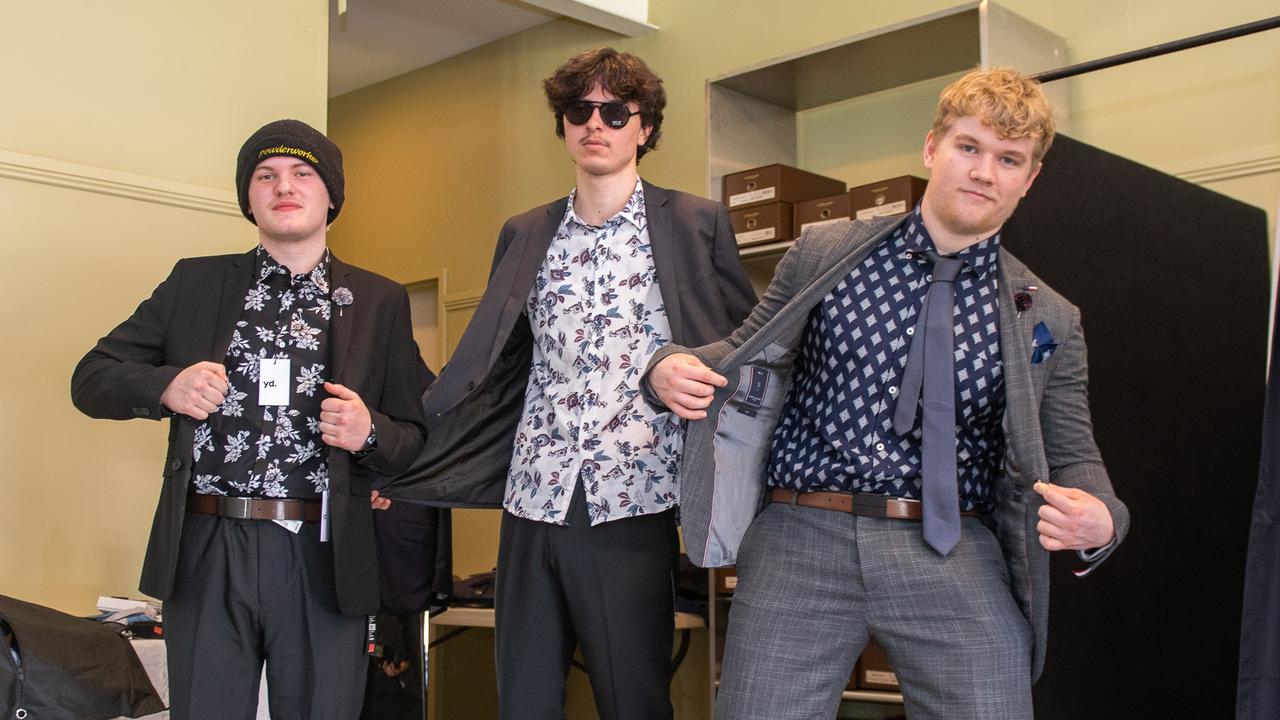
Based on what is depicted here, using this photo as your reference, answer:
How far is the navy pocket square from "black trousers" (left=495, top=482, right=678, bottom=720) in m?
0.87

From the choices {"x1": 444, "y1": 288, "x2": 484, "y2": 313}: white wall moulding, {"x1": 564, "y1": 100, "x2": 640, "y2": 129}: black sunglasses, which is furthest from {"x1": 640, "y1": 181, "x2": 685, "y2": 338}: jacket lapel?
{"x1": 444, "y1": 288, "x2": 484, "y2": 313}: white wall moulding

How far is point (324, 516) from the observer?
8.26ft

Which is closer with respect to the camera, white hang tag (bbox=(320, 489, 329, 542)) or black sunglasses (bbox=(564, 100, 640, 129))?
white hang tag (bbox=(320, 489, 329, 542))

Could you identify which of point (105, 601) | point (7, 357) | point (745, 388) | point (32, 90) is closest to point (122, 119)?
point (32, 90)

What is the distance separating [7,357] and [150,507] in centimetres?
64

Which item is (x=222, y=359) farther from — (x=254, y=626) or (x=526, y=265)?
(x=526, y=265)

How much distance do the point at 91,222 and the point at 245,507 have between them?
6.34 feet

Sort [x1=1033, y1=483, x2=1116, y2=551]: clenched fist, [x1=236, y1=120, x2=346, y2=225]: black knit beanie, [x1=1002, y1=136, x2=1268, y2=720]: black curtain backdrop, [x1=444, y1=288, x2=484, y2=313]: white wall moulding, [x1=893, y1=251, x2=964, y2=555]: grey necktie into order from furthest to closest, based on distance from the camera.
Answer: [x1=444, y1=288, x2=484, y2=313]: white wall moulding < [x1=1002, y1=136, x2=1268, y2=720]: black curtain backdrop < [x1=236, y1=120, x2=346, y2=225]: black knit beanie < [x1=893, y1=251, x2=964, y2=555]: grey necktie < [x1=1033, y1=483, x2=1116, y2=551]: clenched fist

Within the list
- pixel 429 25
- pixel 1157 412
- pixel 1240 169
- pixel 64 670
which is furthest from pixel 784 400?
pixel 429 25

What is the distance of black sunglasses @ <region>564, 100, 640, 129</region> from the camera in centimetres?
281

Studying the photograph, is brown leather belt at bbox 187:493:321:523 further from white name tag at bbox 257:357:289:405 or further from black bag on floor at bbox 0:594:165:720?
black bag on floor at bbox 0:594:165:720

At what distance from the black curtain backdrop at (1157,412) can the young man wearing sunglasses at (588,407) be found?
31.7 inches

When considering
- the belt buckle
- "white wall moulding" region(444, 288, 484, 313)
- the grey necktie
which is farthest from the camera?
"white wall moulding" region(444, 288, 484, 313)

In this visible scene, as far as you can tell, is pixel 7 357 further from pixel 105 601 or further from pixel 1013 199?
pixel 1013 199
